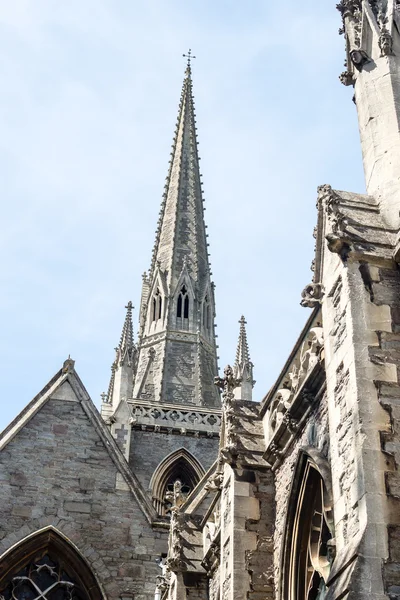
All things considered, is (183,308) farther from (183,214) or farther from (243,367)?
(183,214)

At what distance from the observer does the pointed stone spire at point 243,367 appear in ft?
115

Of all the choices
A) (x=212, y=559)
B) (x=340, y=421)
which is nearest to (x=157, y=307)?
(x=212, y=559)

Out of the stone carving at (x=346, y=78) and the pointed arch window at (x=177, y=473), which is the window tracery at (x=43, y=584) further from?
the pointed arch window at (x=177, y=473)

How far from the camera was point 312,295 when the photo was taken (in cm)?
840

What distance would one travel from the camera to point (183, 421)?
110 ft

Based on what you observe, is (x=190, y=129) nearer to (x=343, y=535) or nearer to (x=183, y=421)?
(x=183, y=421)

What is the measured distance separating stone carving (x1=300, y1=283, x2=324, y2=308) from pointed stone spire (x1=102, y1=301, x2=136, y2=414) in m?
Result: 25.7

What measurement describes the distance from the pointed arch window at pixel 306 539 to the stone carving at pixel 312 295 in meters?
1.35

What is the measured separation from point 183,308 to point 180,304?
211mm

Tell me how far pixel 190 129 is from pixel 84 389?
3338cm

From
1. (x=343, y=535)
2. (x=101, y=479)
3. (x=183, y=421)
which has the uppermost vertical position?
(x=183, y=421)

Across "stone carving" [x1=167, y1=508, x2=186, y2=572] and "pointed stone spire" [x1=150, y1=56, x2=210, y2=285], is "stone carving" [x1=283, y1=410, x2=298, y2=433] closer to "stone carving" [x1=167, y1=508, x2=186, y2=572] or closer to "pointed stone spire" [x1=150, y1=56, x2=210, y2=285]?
"stone carving" [x1=167, y1=508, x2=186, y2=572]

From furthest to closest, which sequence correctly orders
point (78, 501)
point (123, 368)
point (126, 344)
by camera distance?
point (126, 344) < point (123, 368) < point (78, 501)

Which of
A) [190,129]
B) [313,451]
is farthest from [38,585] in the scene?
[190,129]
